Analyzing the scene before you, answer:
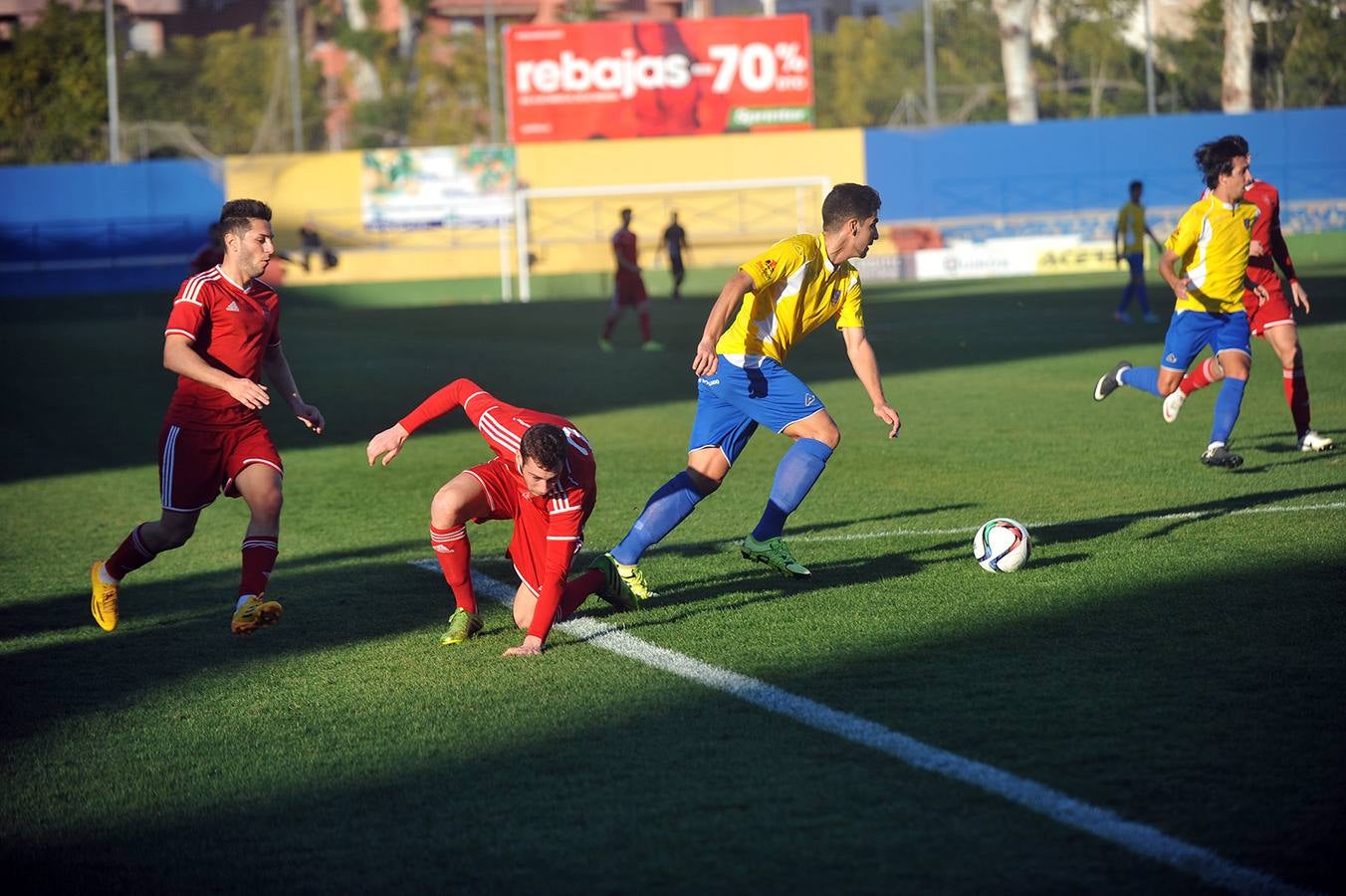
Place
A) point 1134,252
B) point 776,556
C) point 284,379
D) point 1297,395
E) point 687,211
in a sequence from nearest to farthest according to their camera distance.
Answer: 1. point 284,379
2. point 776,556
3. point 1297,395
4. point 1134,252
5. point 687,211

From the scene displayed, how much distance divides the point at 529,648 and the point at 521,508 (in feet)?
2.18

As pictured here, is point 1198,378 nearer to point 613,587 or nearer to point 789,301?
point 789,301

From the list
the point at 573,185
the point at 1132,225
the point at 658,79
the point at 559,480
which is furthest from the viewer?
the point at 573,185

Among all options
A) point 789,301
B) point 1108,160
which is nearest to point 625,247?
point 789,301

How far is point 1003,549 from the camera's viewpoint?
7.46 m

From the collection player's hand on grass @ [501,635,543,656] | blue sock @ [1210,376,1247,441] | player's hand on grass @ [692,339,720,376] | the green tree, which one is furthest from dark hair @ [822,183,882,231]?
the green tree

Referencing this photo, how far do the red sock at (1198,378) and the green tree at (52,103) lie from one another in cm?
4558

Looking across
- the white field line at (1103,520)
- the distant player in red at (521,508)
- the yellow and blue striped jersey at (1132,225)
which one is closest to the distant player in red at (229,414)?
the distant player in red at (521,508)

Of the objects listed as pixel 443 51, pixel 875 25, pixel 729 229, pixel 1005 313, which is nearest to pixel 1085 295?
pixel 1005 313

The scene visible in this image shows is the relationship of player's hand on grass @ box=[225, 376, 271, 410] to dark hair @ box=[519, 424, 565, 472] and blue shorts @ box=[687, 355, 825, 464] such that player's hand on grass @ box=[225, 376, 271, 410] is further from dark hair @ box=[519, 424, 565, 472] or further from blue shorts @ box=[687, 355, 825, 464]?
blue shorts @ box=[687, 355, 825, 464]

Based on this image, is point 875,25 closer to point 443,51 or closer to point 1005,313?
point 443,51

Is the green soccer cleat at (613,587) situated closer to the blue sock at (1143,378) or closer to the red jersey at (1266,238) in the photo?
the blue sock at (1143,378)

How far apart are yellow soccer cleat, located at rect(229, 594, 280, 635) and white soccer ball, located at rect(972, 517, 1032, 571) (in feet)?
10.4

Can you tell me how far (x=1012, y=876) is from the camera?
393cm
